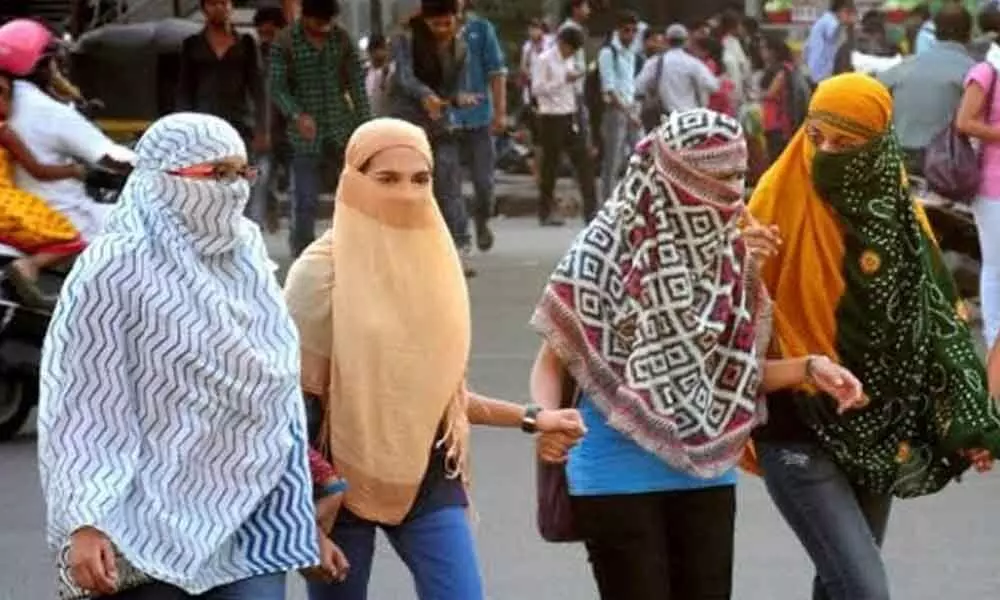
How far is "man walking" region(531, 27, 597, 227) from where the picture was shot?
864 inches

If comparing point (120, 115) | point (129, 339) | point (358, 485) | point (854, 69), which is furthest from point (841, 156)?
point (854, 69)

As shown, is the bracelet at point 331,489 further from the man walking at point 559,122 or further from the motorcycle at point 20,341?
the man walking at point 559,122

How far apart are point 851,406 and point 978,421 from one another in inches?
17.6

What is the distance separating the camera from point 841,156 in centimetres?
590

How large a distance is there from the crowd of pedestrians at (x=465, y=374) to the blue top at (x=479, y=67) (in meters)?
10.6

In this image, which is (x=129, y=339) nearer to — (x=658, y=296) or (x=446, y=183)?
(x=658, y=296)

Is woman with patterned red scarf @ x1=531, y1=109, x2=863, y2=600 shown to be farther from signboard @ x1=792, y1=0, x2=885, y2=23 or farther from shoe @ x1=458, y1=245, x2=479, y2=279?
signboard @ x1=792, y1=0, x2=885, y2=23

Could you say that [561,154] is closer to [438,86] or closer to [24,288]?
[438,86]

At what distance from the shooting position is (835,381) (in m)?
5.62

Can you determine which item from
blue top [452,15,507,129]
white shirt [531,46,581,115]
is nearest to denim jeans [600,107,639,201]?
white shirt [531,46,581,115]

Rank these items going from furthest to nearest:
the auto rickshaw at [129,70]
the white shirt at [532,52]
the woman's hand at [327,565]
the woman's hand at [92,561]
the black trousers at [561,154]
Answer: the white shirt at [532,52], the black trousers at [561,154], the auto rickshaw at [129,70], the woman's hand at [327,565], the woman's hand at [92,561]

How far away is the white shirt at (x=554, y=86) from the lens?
22.5 metres

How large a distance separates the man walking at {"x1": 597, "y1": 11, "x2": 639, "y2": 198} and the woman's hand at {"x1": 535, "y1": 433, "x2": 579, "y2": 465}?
1629 cm

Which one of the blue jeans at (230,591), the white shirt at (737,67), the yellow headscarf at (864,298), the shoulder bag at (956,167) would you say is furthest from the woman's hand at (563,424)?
the white shirt at (737,67)
